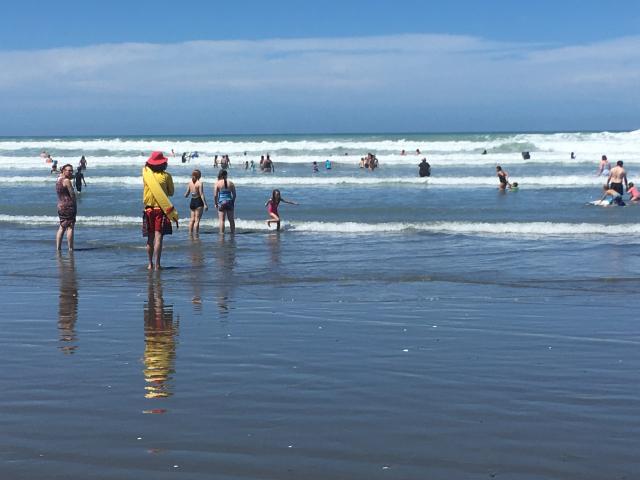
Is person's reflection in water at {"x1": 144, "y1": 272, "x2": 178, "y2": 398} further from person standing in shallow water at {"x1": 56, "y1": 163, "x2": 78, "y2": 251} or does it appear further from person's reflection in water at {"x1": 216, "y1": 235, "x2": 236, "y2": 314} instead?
person standing in shallow water at {"x1": 56, "y1": 163, "x2": 78, "y2": 251}

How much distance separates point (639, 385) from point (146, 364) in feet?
11.1

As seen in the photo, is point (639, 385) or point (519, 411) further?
point (639, 385)

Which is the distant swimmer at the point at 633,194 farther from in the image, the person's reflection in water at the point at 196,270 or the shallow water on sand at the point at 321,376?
the shallow water on sand at the point at 321,376

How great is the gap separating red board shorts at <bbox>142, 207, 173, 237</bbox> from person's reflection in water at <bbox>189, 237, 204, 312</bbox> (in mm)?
747

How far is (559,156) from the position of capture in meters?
61.0

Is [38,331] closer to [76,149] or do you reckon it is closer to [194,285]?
[194,285]

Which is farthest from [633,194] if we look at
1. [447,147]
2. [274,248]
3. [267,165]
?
[447,147]

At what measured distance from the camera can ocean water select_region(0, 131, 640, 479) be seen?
4.70 meters

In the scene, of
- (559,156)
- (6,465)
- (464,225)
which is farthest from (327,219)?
(559,156)

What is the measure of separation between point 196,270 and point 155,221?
128cm

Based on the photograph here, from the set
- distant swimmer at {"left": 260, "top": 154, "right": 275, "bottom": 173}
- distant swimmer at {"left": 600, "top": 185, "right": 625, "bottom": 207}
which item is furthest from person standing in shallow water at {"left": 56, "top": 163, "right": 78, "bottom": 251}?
distant swimmer at {"left": 260, "top": 154, "right": 275, "bottom": 173}

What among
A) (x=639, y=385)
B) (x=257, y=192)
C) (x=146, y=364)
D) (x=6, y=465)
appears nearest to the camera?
(x=6, y=465)

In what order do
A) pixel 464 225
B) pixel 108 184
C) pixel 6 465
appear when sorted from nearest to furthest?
pixel 6 465 < pixel 464 225 < pixel 108 184

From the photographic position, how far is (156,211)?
1208cm
